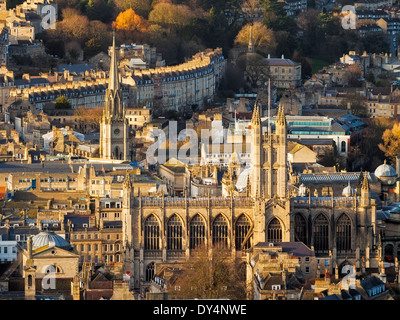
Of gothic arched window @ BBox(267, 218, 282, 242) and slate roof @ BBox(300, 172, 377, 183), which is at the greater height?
Result: slate roof @ BBox(300, 172, 377, 183)

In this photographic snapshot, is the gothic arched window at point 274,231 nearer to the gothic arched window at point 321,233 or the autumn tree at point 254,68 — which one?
the gothic arched window at point 321,233

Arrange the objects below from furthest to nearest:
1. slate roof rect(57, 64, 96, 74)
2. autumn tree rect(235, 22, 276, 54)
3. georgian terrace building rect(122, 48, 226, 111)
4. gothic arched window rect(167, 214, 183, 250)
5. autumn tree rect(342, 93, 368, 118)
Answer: autumn tree rect(235, 22, 276, 54), slate roof rect(57, 64, 96, 74), autumn tree rect(342, 93, 368, 118), georgian terrace building rect(122, 48, 226, 111), gothic arched window rect(167, 214, 183, 250)

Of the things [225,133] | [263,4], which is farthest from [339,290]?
[263,4]

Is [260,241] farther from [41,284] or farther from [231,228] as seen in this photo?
[41,284]

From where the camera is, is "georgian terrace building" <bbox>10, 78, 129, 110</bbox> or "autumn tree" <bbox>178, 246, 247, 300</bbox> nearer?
"autumn tree" <bbox>178, 246, 247, 300</bbox>

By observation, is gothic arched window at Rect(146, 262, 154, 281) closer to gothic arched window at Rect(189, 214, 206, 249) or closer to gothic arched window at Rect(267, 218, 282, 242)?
gothic arched window at Rect(189, 214, 206, 249)

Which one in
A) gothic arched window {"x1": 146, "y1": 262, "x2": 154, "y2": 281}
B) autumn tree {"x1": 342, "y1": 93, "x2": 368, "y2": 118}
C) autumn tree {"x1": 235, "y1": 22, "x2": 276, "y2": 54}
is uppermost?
autumn tree {"x1": 235, "y1": 22, "x2": 276, "y2": 54}

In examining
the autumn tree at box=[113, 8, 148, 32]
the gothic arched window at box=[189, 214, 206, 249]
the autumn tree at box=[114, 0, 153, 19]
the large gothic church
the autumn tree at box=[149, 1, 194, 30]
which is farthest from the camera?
the autumn tree at box=[114, 0, 153, 19]

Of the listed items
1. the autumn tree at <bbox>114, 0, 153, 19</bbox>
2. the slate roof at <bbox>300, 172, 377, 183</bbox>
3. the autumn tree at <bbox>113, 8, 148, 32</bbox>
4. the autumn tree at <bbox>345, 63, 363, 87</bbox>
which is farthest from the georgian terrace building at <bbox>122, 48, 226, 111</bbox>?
the slate roof at <bbox>300, 172, 377, 183</bbox>

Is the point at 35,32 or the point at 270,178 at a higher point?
the point at 35,32
